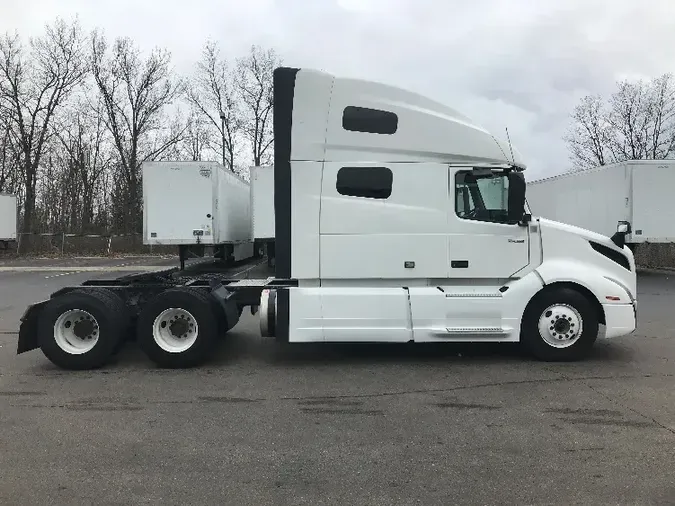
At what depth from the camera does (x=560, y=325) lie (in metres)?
6.85

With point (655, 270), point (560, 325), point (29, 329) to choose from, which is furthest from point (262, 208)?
point (655, 270)

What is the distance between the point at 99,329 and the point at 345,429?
372 centimetres

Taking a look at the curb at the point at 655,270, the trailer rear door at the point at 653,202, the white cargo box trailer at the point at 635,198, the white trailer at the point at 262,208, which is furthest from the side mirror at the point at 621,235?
the curb at the point at 655,270

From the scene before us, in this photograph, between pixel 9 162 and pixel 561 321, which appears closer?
pixel 561 321

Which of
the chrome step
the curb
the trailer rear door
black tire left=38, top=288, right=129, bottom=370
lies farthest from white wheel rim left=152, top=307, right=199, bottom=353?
the curb

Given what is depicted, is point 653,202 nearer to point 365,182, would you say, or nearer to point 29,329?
point 365,182

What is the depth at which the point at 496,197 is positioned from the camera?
6895mm

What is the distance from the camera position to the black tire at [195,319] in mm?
6801

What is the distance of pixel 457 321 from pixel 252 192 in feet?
28.6

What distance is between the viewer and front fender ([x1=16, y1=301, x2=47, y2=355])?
682 cm

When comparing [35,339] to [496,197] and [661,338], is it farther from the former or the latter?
[661,338]

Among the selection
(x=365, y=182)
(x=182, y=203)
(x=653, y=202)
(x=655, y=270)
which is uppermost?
(x=653, y=202)

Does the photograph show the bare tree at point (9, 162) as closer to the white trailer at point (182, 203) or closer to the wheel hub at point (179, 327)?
the white trailer at point (182, 203)

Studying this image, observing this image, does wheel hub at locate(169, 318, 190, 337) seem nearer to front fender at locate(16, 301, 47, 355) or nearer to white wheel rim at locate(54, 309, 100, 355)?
white wheel rim at locate(54, 309, 100, 355)
